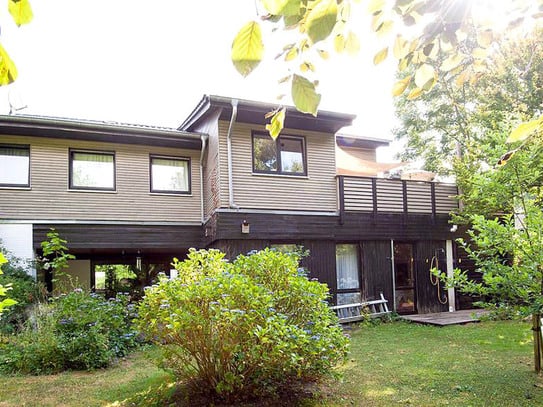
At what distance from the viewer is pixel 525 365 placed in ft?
18.6

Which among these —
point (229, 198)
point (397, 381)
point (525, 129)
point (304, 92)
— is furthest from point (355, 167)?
point (304, 92)

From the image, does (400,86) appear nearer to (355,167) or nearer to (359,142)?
(355,167)

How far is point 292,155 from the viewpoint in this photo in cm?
1125

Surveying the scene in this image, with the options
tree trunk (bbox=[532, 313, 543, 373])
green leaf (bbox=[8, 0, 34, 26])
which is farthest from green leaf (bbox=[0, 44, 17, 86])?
tree trunk (bbox=[532, 313, 543, 373])

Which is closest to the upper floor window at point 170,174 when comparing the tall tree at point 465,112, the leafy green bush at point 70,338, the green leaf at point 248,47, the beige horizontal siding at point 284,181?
the beige horizontal siding at point 284,181

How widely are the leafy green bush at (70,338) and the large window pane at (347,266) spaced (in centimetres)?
550

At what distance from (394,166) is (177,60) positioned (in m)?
12.2

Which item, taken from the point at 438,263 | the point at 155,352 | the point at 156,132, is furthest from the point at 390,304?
the point at 156,132

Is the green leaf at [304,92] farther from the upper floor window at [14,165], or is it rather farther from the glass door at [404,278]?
the glass door at [404,278]

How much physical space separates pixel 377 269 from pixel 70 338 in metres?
7.55

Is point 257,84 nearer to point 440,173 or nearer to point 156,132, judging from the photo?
point 156,132

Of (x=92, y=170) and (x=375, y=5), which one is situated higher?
(x=92, y=170)

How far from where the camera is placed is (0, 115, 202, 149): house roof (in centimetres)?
972

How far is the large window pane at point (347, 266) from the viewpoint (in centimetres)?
1098
